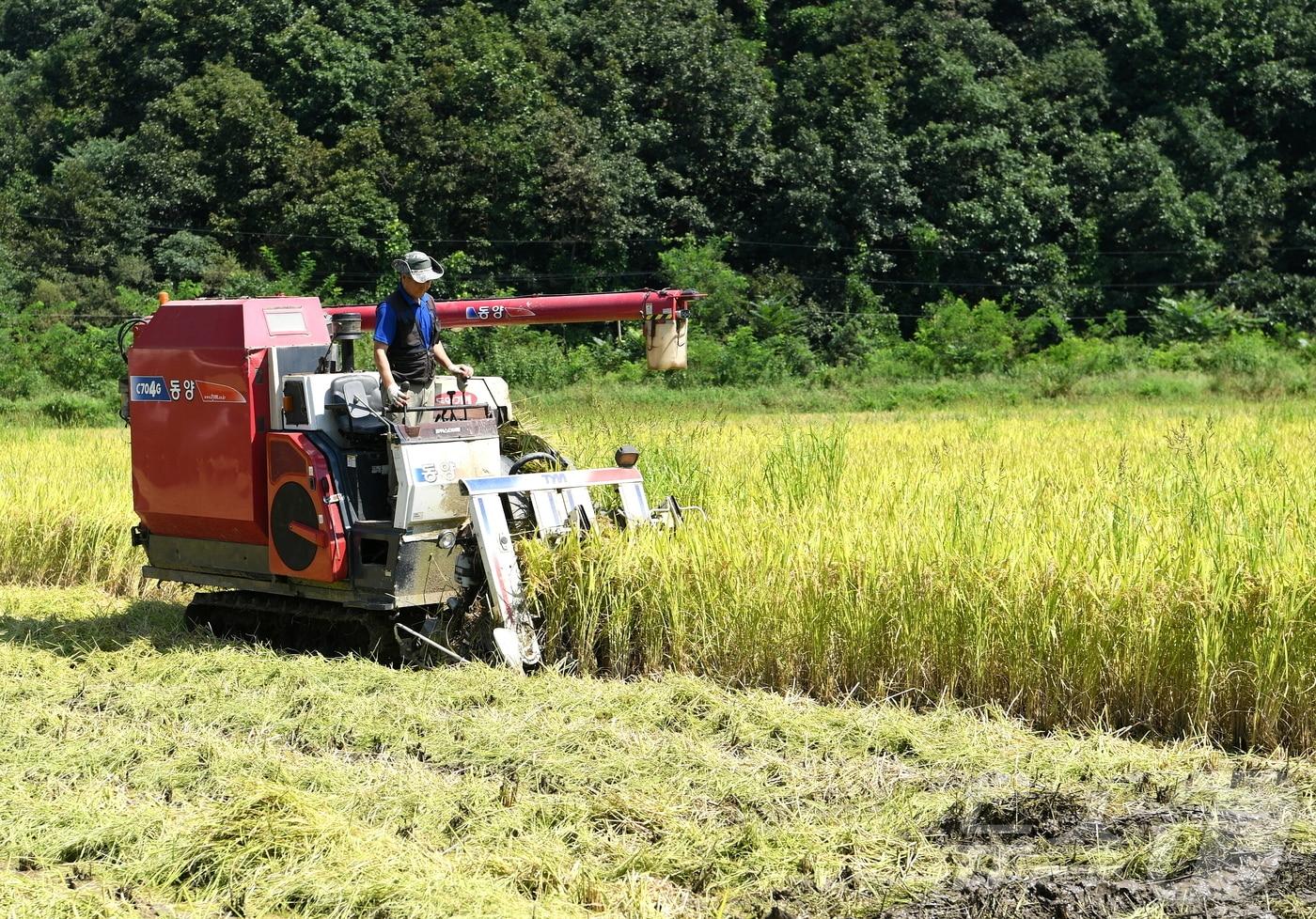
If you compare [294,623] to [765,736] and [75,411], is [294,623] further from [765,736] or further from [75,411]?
[75,411]

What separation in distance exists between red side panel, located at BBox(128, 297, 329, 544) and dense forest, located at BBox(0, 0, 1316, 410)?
73.2 feet

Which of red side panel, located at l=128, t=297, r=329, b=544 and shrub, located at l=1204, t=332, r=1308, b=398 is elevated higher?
red side panel, located at l=128, t=297, r=329, b=544

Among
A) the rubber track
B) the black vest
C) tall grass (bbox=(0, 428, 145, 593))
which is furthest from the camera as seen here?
tall grass (bbox=(0, 428, 145, 593))

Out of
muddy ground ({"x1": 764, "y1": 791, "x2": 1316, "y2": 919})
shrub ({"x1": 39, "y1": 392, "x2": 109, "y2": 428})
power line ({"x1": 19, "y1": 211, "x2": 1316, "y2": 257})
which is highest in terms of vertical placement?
power line ({"x1": 19, "y1": 211, "x2": 1316, "y2": 257})

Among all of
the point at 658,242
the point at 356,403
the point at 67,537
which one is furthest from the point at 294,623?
the point at 658,242

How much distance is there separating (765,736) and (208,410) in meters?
3.89

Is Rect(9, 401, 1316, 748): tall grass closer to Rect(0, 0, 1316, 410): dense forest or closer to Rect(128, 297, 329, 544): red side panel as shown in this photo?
Rect(128, 297, 329, 544): red side panel

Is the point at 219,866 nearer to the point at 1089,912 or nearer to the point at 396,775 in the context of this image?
the point at 396,775

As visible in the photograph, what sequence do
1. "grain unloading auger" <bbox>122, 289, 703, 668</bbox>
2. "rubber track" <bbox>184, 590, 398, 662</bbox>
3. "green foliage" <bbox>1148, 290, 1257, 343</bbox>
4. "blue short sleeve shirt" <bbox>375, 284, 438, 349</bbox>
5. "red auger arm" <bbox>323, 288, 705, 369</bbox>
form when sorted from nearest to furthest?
"grain unloading auger" <bbox>122, 289, 703, 668</bbox> < "rubber track" <bbox>184, 590, 398, 662</bbox> < "blue short sleeve shirt" <bbox>375, 284, 438, 349</bbox> < "red auger arm" <bbox>323, 288, 705, 369</bbox> < "green foliage" <bbox>1148, 290, 1257, 343</bbox>

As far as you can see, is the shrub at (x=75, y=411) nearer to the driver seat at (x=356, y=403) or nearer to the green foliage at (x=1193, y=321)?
the driver seat at (x=356, y=403)

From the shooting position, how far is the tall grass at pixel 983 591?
624 cm

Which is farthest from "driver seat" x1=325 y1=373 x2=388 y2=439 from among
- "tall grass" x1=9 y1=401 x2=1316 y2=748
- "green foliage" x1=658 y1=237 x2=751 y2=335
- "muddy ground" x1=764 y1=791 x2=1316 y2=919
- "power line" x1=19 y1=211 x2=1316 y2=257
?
"power line" x1=19 y1=211 x2=1316 y2=257

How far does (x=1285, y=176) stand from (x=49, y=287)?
30150 mm

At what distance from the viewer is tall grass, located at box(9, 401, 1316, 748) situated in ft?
20.5
